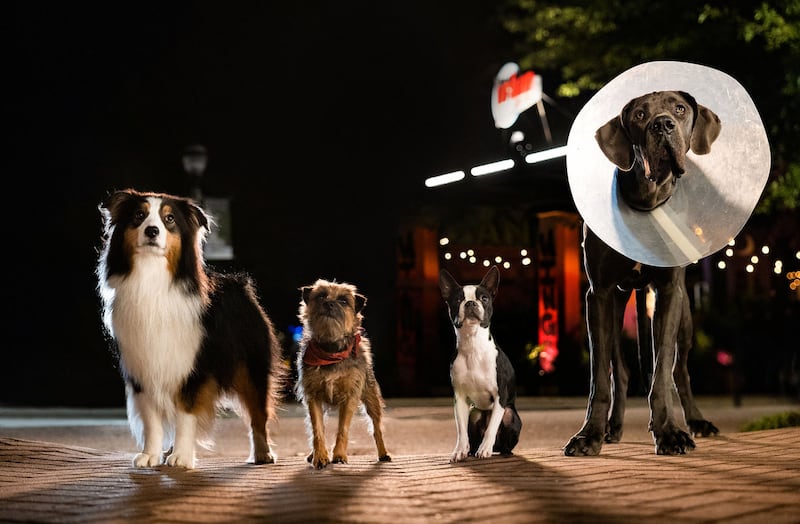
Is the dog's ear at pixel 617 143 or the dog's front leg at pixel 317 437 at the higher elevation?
the dog's ear at pixel 617 143

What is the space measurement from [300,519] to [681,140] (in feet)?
11.8

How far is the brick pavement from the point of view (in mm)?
4500

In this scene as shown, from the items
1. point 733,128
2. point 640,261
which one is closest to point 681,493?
point 640,261

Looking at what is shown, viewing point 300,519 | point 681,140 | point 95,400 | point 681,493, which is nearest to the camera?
point 300,519

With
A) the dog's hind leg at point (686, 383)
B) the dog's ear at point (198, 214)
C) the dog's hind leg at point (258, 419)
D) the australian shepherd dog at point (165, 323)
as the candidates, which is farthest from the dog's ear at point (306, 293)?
the dog's hind leg at point (686, 383)

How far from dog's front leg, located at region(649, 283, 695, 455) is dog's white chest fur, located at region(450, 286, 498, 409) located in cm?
106

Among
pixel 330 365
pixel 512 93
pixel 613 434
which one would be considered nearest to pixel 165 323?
pixel 330 365

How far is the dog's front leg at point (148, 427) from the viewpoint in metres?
6.59

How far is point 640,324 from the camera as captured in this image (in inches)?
320

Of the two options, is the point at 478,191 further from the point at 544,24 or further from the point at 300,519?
the point at 300,519

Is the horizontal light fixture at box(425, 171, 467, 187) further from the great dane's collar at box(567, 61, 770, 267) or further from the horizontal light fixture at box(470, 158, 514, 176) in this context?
the great dane's collar at box(567, 61, 770, 267)

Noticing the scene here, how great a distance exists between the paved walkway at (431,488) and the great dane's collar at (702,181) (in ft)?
4.71


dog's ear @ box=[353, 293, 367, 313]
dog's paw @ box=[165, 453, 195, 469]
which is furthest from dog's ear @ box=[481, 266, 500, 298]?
dog's paw @ box=[165, 453, 195, 469]

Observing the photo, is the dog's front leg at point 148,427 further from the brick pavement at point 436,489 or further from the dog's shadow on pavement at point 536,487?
the dog's shadow on pavement at point 536,487
